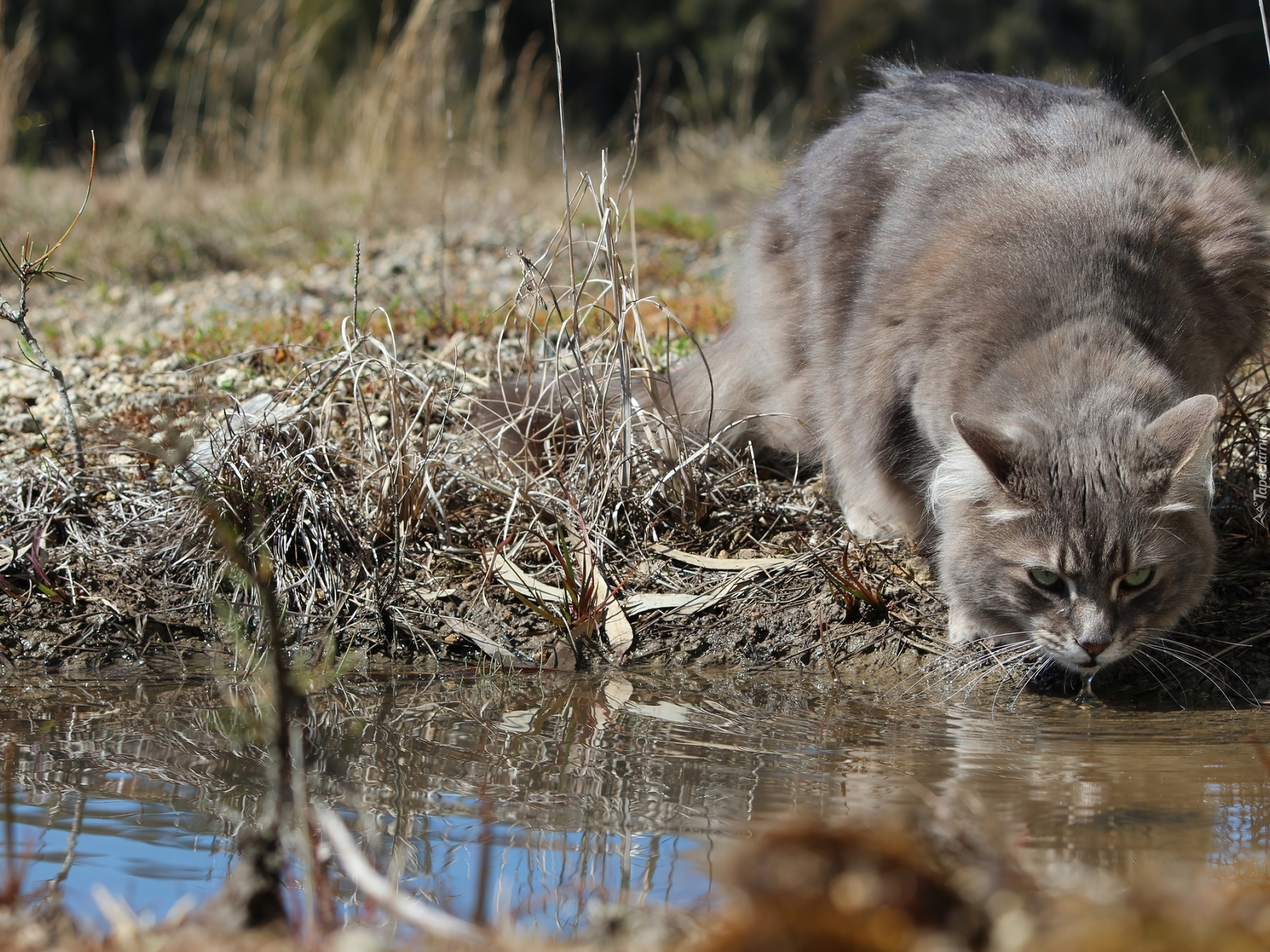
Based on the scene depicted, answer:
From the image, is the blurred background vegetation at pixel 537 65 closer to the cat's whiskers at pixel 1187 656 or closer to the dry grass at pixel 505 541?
the dry grass at pixel 505 541

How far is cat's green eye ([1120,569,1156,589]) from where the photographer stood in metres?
2.89

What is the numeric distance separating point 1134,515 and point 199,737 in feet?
7.05

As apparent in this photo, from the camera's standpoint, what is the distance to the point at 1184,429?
270 cm

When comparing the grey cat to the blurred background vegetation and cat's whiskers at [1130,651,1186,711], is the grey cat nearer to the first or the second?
cat's whiskers at [1130,651,1186,711]

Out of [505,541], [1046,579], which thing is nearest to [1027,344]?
[1046,579]

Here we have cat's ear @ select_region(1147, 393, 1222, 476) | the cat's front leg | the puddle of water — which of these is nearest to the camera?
the puddle of water

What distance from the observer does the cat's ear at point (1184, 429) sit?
2.68m

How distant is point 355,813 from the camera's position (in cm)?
219

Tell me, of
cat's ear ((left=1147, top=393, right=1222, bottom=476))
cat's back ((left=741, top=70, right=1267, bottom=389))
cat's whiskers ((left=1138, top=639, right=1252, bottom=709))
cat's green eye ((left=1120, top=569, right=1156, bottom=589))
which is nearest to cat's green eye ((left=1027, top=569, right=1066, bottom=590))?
cat's green eye ((left=1120, top=569, right=1156, bottom=589))

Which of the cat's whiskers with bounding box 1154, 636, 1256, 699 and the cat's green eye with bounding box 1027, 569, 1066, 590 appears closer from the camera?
the cat's green eye with bounding box 1027, 569, 1066, 590

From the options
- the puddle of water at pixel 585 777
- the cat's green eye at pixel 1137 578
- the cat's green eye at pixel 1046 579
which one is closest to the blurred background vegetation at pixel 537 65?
the puddle of water at pixel 585 777

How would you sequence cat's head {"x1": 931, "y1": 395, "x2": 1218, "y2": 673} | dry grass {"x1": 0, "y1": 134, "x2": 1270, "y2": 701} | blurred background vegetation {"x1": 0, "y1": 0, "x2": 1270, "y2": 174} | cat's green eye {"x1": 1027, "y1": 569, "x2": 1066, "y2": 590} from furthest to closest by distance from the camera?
1. blurred background vegetation {"x1": 0, "y1": 0, "x2": 1270, "y2": 174}
2. dry grass {"x1": 0, "y1": 134, "x2": 1270, "y2": 701}
3. cat's green eye {"x1": 1027, "y1": 569, "x2": 1066, "y2": 590}
4. cat's head {"x1": 931, "y1": 395, "x2": 1218, "y2": 673}

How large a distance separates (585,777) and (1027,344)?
1.57 m

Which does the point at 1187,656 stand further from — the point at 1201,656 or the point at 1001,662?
the point at 1001,662
